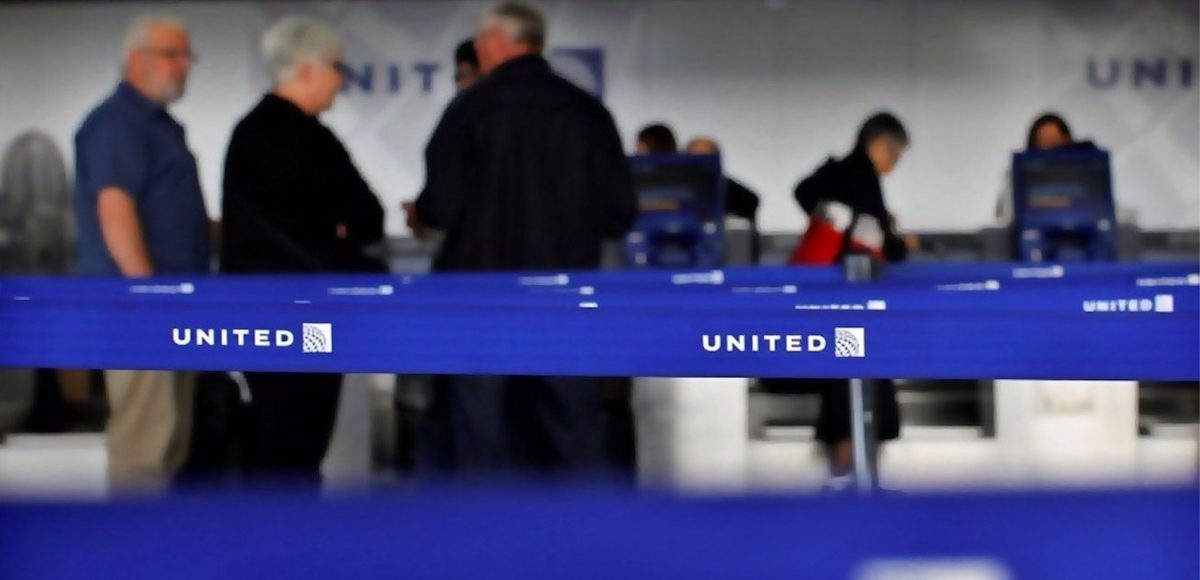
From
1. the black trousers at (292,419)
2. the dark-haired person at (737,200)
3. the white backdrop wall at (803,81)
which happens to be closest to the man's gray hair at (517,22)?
the black trousers at (292,419)

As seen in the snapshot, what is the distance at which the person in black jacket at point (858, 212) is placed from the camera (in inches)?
207

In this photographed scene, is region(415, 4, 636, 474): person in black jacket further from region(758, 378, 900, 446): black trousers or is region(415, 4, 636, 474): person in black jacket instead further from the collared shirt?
region(758, 378, 900, 446): black trousers

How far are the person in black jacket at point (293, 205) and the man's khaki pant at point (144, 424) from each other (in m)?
0.36

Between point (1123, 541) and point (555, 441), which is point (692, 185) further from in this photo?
point (1123, 541)

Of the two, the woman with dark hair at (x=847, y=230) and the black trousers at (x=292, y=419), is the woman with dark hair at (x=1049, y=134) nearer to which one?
the woman with dark hair at (x=847, y=230)

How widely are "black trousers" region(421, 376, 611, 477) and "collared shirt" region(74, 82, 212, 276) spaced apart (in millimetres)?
797

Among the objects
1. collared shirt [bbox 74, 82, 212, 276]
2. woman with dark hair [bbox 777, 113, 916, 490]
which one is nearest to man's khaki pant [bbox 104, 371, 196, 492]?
collared shirt [bbox 74, 82, 212, 276]

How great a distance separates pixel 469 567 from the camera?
97cm

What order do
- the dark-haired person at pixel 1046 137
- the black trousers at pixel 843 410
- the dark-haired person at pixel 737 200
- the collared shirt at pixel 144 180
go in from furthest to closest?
1. the dark-haired person at pixel 737 200
2. the dark-haired person at pixel 1046 137
3. the black trousers at pixel 843 410
4. the collared shirt at pixel 144 180

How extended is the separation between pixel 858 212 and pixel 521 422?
164cm

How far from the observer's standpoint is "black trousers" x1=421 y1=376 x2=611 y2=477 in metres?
4.29

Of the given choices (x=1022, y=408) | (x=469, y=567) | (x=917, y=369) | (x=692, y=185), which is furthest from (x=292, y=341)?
(x=692, y=185)

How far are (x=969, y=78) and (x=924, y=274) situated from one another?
621 centimetres

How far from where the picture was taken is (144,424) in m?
4.78
